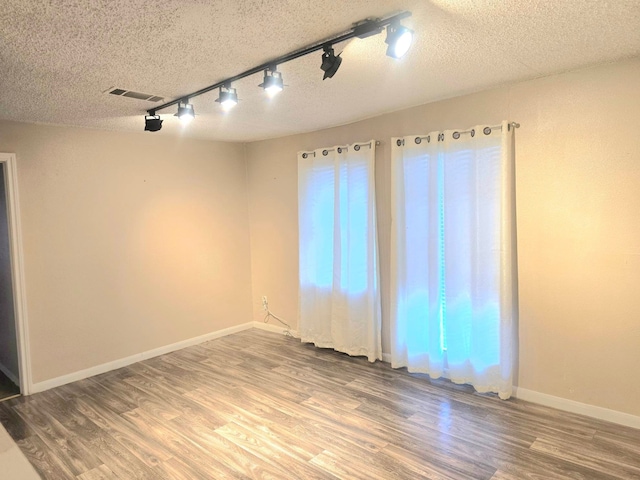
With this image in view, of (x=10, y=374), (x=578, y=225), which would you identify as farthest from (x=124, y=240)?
(x=578, y=225)

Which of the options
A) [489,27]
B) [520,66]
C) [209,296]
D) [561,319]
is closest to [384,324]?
[561,319]

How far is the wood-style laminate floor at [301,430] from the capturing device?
2383 mm

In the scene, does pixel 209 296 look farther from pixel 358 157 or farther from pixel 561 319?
pixel 561 319

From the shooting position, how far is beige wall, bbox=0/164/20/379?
3.72m

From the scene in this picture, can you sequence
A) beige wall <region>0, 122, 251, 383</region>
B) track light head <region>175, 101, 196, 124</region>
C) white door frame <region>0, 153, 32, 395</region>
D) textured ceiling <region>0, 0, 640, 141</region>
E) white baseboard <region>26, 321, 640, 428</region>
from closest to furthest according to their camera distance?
textured ceiling <region>0, 0, 640, 141</region>, white baseboard <region>26, 321, 640, 428</region>, track light head <region>175, 101, 196, 124</region>, white door frame <region>0, 153, 32, 395</region>, beige wall <region>0, 122, 251, 383</region>

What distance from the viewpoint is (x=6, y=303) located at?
4016 mm

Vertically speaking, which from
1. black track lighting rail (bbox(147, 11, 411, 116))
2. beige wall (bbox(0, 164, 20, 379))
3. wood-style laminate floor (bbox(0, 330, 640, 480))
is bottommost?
wood-style laminate floor (bbox(0, 330, 640, 480))

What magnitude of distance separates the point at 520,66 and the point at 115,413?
12.3ft

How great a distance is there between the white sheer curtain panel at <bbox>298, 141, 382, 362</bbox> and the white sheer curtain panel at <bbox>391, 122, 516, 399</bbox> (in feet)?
0.92

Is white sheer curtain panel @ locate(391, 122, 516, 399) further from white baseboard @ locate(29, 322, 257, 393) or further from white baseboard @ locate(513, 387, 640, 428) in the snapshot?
white baseboard @ locate(29, 322, 257, 393)

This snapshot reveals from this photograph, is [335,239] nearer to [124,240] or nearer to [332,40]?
[124,240]

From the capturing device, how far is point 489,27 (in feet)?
6.55

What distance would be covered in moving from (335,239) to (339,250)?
0.12 m

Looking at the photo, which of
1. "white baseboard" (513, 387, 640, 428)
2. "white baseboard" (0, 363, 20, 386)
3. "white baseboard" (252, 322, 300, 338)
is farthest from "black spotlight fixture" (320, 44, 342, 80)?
"white baseboard" (0, 363, 20, 386)
